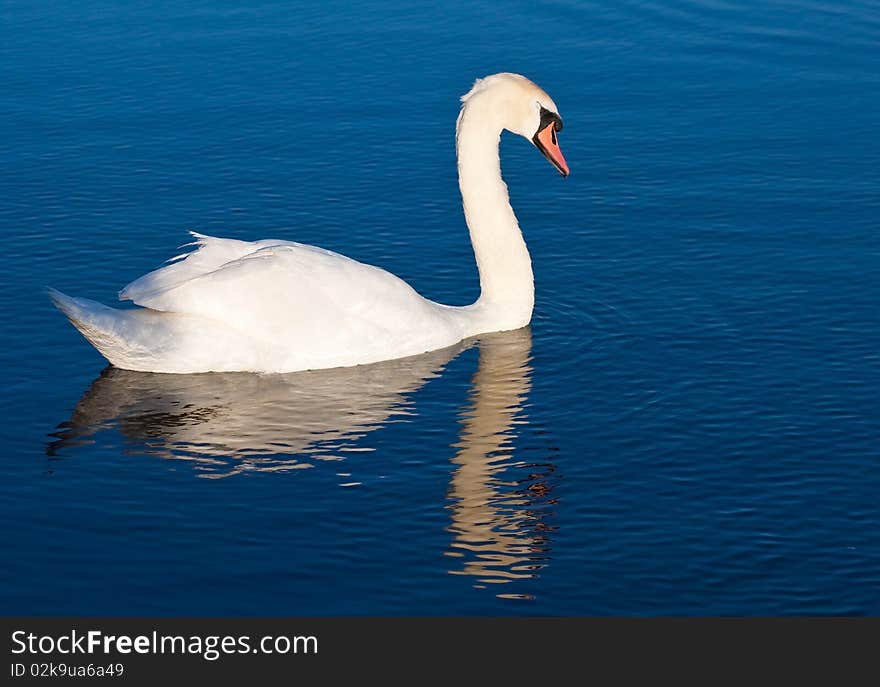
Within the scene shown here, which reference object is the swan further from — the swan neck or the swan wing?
the swan neck

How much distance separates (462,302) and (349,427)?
308 centimetres

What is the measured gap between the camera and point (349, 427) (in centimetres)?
1200

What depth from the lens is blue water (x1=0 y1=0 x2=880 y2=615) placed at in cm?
998

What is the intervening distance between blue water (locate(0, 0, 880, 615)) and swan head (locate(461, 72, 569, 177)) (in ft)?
4.32

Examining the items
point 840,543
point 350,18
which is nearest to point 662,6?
point 350,18

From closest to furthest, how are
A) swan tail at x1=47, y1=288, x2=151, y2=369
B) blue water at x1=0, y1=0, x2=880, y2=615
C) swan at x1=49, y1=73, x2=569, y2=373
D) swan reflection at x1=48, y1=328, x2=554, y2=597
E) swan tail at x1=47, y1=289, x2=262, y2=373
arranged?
blue water at x1=0, y1=0, x2=880, y2=615 < swan reflection at x1=48, y1=328, x2=554, y2=597 < swan tail at x1=47, y1=288, x2=151, y2=369 < swan tail at x1=47, y1=289, x2=262, y2=373 < swan at x1=49, y1=73, x2=569, y2=373

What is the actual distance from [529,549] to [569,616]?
869 mm

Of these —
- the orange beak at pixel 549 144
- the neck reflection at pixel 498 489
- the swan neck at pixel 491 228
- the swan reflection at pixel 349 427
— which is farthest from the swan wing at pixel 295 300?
the orange beak at pixel 549 144

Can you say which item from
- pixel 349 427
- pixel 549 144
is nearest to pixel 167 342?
pixel 349 427

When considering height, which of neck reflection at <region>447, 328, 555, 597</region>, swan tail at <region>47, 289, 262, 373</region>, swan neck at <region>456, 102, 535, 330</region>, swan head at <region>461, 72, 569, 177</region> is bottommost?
neck reflection at <region>447, 328, 555, 597</region>

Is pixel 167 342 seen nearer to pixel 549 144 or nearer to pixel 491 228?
pixel 491 228

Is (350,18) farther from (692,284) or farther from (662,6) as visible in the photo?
(692,284)

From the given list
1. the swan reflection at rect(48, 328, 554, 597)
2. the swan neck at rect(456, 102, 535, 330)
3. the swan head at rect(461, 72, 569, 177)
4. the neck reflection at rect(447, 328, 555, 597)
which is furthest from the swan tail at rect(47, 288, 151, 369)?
the swan head at rect(461, 72, 569, 177)

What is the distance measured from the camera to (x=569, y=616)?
30.7 ft
